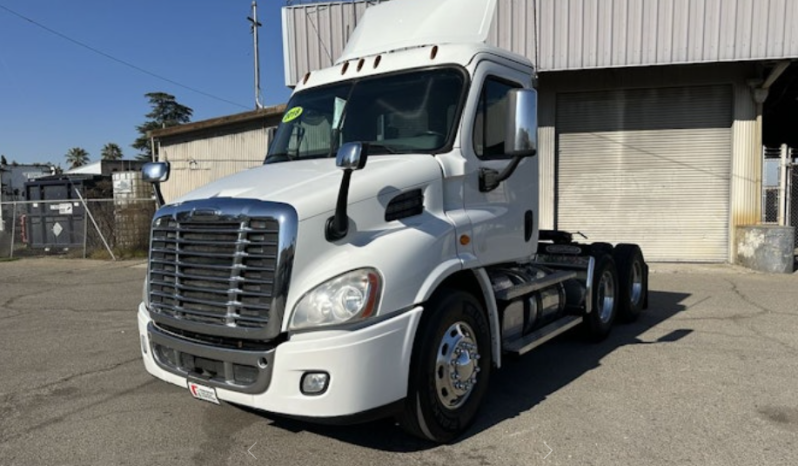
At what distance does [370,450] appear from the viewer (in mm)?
3850

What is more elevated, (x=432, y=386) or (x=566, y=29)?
(x=566, y=29)

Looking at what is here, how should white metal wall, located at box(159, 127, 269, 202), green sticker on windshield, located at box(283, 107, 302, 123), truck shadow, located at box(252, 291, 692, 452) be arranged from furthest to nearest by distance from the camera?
white metal wall, located at box(159, 127, 269, 202) → green sticker on windshield, located at box(283, 107, 302, 123) → truck shadow, located at box(252, 291, 692, 452)

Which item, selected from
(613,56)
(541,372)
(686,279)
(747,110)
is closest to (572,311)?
(541,372)

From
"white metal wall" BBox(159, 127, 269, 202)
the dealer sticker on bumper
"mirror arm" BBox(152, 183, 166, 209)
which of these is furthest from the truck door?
"white metal wall" BBox(159, 127, 269, 202)

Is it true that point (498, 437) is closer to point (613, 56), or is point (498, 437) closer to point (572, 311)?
point (572, 311)

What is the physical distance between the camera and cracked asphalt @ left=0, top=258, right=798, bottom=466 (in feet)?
12.4

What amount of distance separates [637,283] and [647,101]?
7275 millimetres

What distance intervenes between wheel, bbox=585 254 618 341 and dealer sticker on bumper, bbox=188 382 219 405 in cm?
420

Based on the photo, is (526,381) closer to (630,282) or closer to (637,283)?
(630,282)

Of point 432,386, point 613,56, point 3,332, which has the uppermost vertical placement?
point 613,56

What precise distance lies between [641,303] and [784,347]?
6.10 feet

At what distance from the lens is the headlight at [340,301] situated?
3.24 meters

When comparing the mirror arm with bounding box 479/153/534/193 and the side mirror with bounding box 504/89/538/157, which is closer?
the side mirror with bounding box 504/89/538/157

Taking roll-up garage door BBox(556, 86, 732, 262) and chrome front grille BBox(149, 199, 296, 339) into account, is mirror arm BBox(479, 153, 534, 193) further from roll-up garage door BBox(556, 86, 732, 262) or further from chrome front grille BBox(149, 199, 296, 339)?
roll-up garage door BBox(556, 86, 732, 262)
